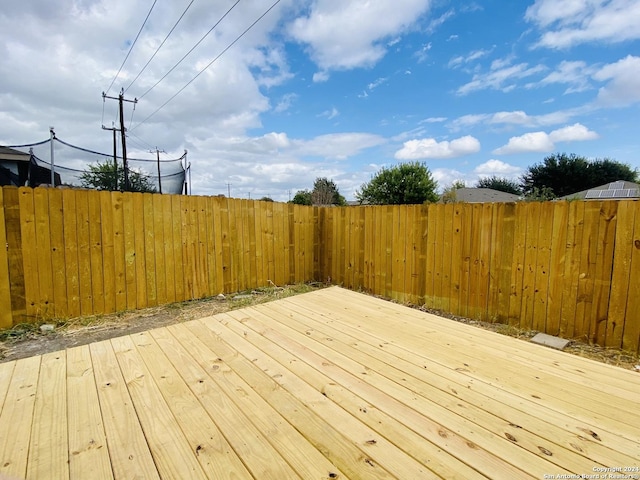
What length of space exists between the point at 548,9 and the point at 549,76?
11.9ft

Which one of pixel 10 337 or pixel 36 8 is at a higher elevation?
pixel 36 8

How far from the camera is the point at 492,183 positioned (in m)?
27.5

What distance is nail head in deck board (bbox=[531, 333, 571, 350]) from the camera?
249 centimetres

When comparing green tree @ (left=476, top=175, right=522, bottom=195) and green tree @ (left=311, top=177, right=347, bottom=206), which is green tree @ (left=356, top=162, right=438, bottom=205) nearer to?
green tree @ (left=311, top=177, right=347, bottom=206)

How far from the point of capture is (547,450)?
37.0 inches

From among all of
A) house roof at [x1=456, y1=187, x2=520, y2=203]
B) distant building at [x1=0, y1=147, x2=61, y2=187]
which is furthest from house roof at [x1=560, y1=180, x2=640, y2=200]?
distant building at [x1=0, y1=147, x2=61, y2=187]

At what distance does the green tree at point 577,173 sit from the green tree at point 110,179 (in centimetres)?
2293

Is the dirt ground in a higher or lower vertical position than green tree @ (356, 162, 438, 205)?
lower

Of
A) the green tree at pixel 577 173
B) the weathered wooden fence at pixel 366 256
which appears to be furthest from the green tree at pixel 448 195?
the weathered wooden fence at pixel 366 256

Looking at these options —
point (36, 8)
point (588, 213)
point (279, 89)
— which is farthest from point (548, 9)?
point (36, 8)

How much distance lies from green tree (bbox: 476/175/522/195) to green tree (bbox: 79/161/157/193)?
2755 cm

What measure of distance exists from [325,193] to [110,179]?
16.9 m

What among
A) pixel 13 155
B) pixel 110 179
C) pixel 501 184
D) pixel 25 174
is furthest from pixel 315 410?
→ pixel 501 184

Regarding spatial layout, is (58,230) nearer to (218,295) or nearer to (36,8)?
(218,295)
